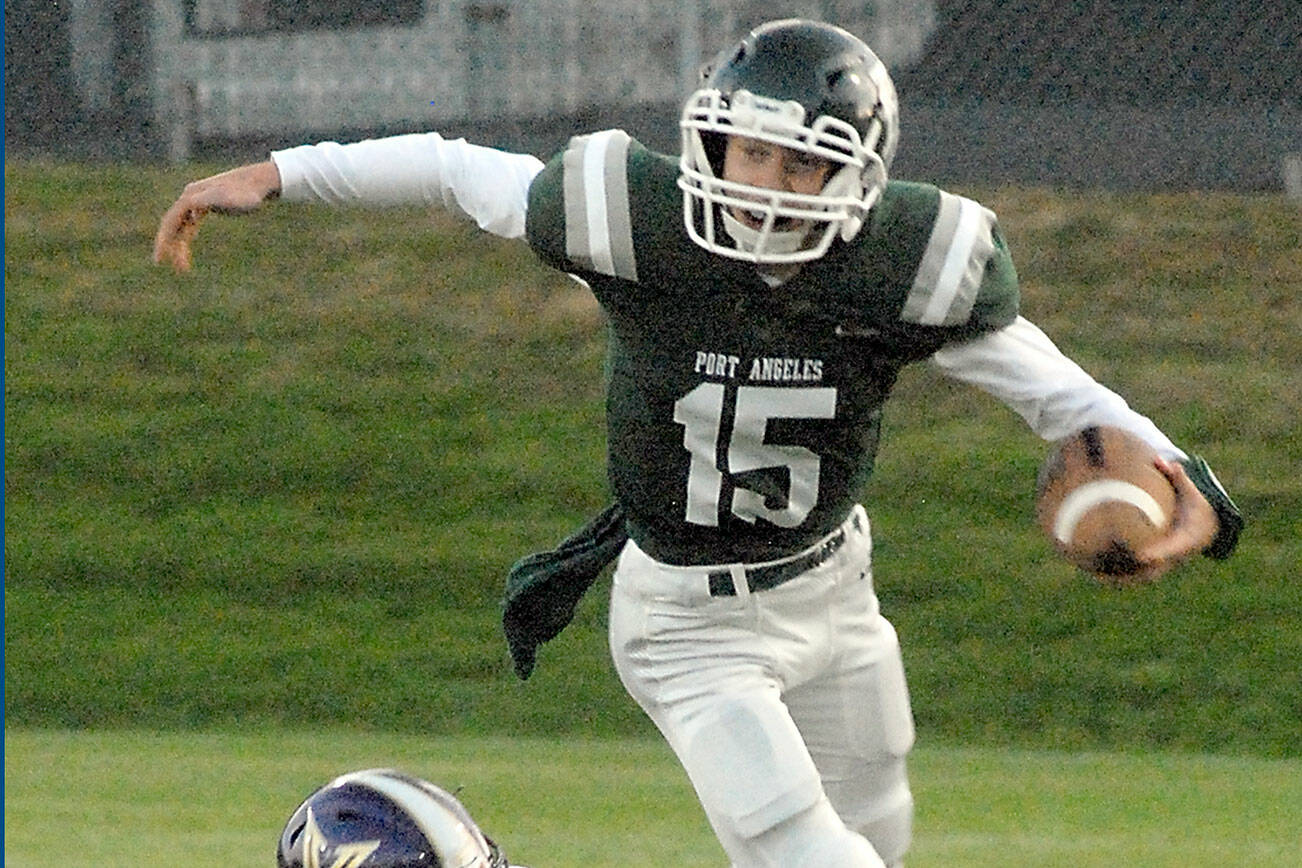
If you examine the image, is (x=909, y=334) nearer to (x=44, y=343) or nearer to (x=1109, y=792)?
(x=1109, y=792)

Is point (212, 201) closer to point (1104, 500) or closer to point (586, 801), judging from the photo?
point (1104, 500)

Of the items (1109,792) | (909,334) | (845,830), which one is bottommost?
(1109,792)

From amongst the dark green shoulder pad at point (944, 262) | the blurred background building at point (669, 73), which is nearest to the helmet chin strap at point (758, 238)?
the dark green shoulder pad at point (944, 262)

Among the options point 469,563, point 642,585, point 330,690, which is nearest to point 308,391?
point 469,563

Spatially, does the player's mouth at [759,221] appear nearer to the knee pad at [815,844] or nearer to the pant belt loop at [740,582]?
the pant belt loop at [740,582]

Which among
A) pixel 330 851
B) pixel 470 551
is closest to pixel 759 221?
pixel 330 851

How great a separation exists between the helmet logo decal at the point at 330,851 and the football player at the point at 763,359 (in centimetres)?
57

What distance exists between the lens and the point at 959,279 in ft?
12.9

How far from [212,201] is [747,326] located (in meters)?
0.97

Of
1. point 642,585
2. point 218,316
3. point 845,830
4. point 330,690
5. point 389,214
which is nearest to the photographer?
point 845,830

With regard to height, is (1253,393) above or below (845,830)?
below

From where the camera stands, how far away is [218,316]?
10.6m

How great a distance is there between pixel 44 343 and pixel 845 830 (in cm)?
736

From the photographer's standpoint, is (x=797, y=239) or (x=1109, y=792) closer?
A: (x=797, y=239)
